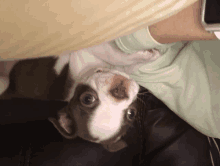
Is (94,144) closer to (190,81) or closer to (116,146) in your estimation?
(116,146)

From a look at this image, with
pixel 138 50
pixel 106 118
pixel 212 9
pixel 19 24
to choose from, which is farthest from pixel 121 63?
pixel 19 24

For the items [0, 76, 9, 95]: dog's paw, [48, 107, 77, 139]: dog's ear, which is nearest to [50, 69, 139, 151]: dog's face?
[48, 107, 77, 139]: dog's ear

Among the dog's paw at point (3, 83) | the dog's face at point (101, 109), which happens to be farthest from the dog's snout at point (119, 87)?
the dog's paw at point (3, 83)

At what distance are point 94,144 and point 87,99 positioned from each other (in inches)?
6.2

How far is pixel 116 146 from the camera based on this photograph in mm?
669

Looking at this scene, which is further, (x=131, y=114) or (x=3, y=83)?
(x=131, y=114)

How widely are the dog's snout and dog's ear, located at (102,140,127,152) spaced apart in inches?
6.4

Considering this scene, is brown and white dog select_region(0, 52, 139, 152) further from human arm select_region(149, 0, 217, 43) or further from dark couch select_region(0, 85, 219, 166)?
human arm select_region(149, 0, 217, 43)

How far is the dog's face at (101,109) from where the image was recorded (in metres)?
0.62

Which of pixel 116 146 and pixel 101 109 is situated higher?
pixel 101 109

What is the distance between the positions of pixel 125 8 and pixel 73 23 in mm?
101

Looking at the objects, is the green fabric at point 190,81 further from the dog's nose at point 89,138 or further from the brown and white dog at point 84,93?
the dog's nose at point 89,138

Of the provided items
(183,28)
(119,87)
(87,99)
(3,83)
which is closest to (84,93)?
Answer: (87,99)

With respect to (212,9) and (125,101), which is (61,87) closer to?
(125,101)
